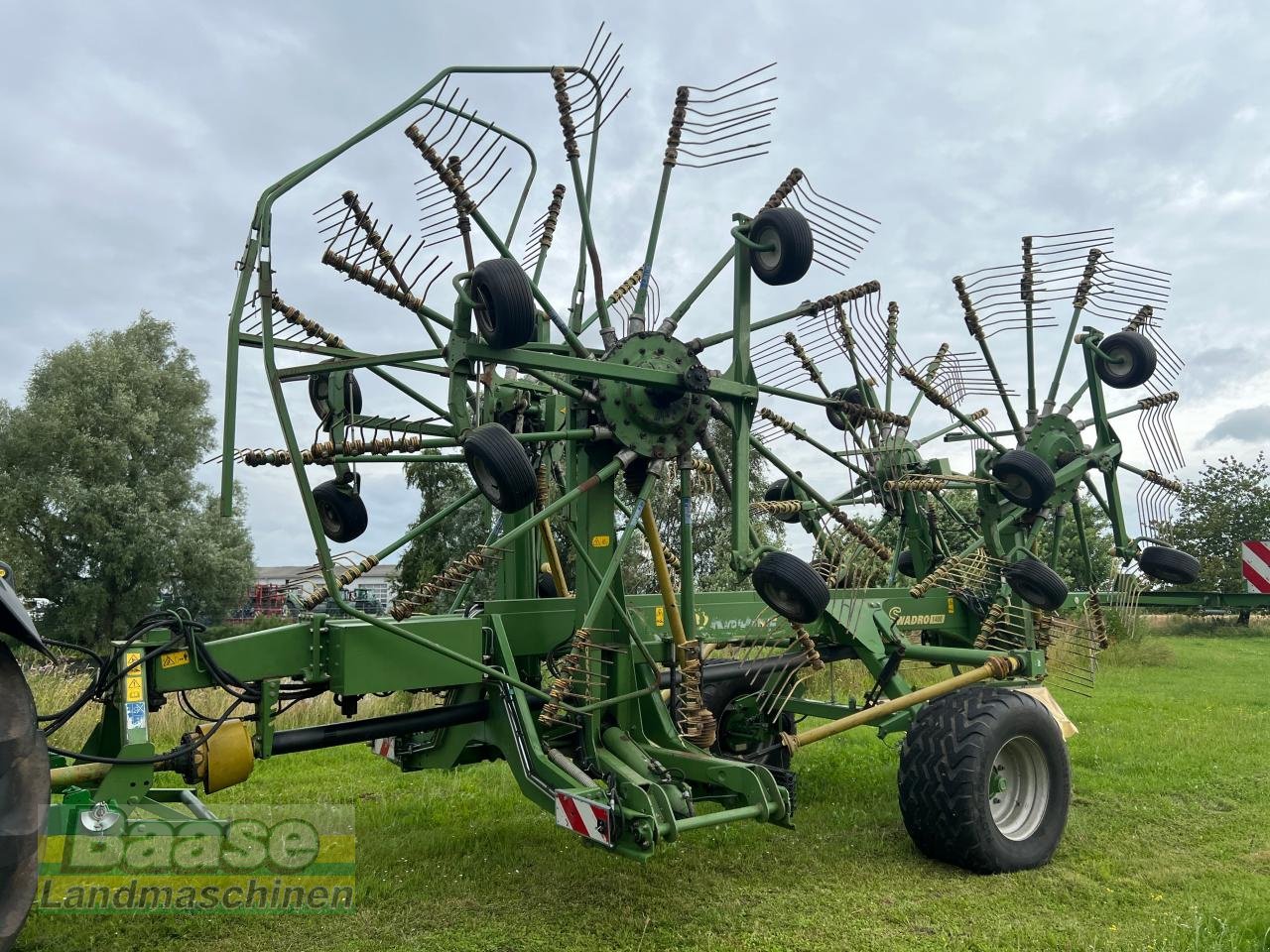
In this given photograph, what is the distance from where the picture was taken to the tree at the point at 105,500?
27078 millimetres

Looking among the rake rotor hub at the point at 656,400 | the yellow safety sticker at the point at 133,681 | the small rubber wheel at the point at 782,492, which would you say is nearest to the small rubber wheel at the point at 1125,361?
the small rubber wheel at the point at 782,492

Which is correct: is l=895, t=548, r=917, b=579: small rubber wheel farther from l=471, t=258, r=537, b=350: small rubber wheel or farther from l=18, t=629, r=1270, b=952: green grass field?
l=471, t=258, r=537, b=350: small rubber wheel

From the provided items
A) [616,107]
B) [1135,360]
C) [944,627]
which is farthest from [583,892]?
[1135,360]

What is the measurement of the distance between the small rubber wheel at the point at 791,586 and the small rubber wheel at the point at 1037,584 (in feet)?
8.47

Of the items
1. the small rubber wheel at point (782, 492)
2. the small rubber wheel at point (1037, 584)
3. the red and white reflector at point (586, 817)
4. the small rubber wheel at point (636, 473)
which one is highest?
the small rubber wheel at point (782, 492)

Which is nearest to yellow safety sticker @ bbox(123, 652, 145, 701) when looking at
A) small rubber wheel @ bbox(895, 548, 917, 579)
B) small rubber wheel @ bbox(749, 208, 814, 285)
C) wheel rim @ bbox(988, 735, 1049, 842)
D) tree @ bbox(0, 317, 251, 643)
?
small rubber wheel @ bbox(749, 208, 814, 285)

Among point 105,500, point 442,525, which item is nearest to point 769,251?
point 442,525

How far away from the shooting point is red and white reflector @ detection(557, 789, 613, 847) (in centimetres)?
475

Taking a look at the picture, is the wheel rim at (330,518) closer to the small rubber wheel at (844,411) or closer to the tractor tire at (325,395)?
the tractor tire at (325,395)

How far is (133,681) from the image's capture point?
15.0ft

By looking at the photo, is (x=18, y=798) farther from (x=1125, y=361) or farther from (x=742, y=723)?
(x=1125, y=361)

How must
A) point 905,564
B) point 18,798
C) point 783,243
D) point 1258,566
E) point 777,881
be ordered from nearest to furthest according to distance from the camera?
1. point 18,798
2. point 783,243
3. point 777,881
4. point 905,564
5. point 1258,566

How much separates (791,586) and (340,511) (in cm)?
280

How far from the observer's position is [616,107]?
19.9 ft
